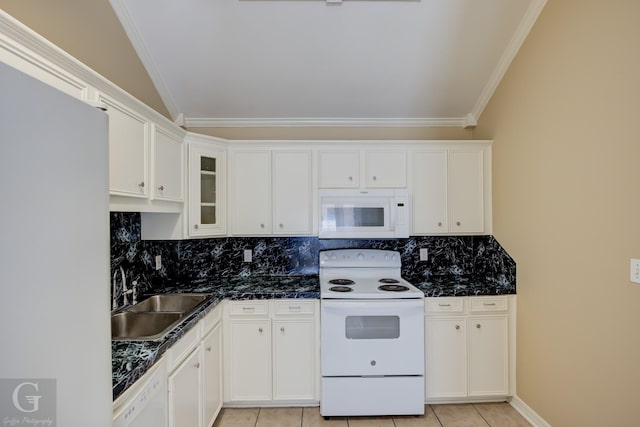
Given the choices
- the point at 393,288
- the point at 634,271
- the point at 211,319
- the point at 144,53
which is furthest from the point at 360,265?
the point at 144,53

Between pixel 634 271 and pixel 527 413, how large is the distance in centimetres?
141

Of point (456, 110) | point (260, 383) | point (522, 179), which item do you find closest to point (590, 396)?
point (522, 179)

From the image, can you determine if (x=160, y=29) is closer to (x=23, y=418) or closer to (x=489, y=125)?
(x=23, y=418)

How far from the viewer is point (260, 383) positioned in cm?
246

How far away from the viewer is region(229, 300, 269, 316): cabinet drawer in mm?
2469

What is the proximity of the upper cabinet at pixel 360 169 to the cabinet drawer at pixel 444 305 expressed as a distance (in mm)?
994

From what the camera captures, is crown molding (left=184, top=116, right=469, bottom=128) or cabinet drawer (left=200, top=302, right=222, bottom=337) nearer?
cabinet drawer (left=200, top=302, right=222, bottom=337)

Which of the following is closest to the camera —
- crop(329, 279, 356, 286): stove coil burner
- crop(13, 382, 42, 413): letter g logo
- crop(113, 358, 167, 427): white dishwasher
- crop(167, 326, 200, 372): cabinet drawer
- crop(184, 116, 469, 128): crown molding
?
crop(13, 382, 42, 413): letter g logo

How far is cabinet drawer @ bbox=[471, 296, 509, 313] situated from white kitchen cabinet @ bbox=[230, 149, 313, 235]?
4.77 feet

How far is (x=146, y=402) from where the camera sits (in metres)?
1.34

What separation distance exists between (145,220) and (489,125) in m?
3.01

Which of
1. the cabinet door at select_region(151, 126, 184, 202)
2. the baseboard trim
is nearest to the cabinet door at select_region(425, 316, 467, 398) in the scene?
the baseboard trim

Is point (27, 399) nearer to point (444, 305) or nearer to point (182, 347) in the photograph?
point (182, 347)

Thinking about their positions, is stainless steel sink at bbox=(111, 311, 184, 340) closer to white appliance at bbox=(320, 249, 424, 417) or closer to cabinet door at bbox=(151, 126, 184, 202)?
cabinet door at bbox=(151, 126, 184, 202)
